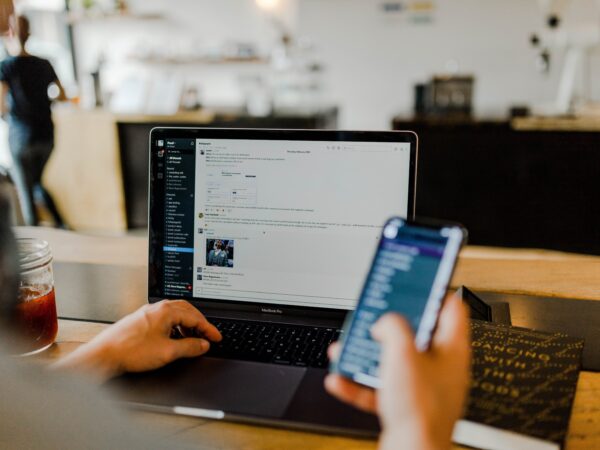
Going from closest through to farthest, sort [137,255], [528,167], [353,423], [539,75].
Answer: [353,423] < [137,255] < [528,167] < [539,75]

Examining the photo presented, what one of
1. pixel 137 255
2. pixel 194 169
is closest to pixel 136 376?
pixel 194 169

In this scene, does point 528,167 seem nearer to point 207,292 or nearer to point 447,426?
point 207,292

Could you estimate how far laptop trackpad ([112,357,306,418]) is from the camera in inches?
25.9

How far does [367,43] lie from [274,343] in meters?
5.37

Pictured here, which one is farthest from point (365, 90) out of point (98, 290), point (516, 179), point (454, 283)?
point (98, 290)

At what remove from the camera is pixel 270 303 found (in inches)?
35.9

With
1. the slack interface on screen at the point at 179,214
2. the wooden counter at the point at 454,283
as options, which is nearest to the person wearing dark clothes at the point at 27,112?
the wooden counter at the point at 454,283

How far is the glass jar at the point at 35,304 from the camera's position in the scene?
0.80 m

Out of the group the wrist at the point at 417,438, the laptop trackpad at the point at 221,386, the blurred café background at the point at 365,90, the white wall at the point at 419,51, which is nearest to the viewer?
the wrist at the point at 417,438

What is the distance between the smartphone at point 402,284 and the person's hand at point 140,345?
0.93 feet

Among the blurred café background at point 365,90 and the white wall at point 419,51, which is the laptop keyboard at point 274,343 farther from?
the white wall at point 419,51

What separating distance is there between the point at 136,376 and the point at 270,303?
0.87ft

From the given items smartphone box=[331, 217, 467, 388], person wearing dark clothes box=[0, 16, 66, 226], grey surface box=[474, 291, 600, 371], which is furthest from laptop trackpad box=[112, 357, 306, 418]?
person wearing dark clothes box=[0, 16, 66, 226]

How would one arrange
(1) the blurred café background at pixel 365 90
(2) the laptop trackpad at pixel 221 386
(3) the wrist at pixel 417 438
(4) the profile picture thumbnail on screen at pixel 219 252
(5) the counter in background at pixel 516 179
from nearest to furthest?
(3) the wrist at pixel 417 438 → (2) the laptop trackpad at pixel 221 386 → (4) the profile picture thumbnail on screen at pixel 219 252 → (5) the counter in background at pixel 516 179 → (1) the blurred café background at pixel 365 90
